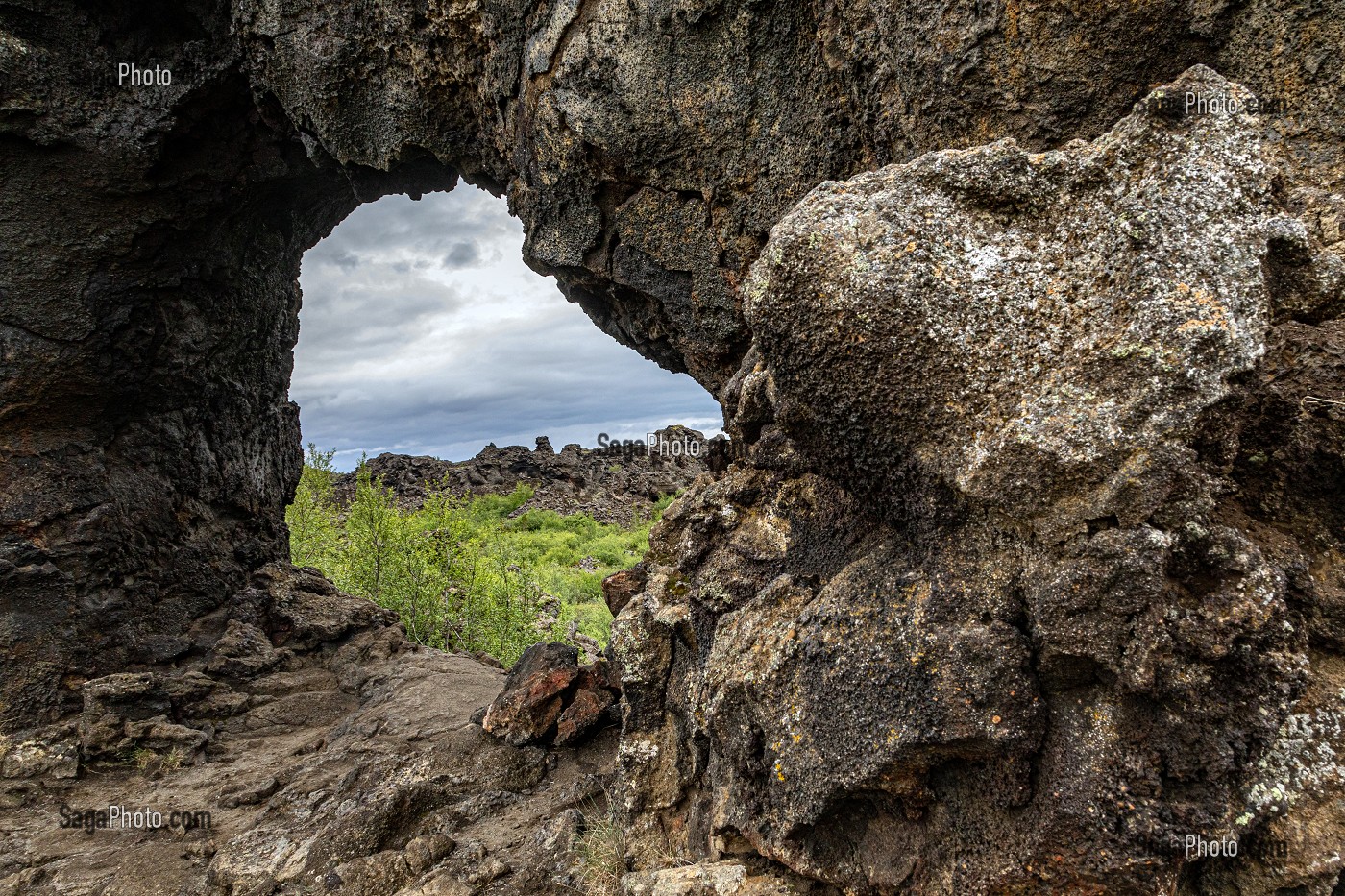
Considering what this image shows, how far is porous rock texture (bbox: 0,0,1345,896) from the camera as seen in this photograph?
2.76 meters

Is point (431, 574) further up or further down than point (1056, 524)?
further down

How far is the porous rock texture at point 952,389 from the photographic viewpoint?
2.76 metres

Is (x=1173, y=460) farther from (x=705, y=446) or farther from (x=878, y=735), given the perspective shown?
(x=705, y=446)

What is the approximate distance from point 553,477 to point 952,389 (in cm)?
3142

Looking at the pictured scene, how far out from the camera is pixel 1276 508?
309 centimetres

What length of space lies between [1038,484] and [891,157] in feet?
A: 7.91

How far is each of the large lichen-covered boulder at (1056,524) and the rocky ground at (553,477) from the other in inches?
1059

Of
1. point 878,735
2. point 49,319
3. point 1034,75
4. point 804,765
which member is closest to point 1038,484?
point 878,735

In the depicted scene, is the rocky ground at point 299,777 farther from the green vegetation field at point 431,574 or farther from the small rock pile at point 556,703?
the green vegetation field at point 431,574

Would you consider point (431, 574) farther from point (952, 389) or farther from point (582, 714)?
point (952, 389)

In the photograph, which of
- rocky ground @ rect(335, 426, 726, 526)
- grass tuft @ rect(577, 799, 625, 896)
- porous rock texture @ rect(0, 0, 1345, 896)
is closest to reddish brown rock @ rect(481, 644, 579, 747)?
porous rock texture @ rect(0, 0, 1345, 896)

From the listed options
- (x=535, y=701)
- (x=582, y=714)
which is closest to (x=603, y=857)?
(x=582, y=714)

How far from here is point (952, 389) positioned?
10.4 feet

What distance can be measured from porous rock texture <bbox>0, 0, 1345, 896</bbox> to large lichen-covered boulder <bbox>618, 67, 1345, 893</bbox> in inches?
0.6
